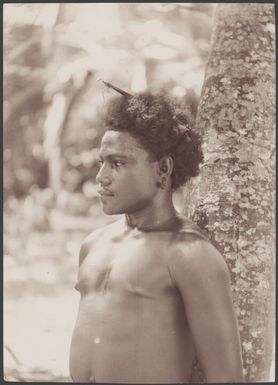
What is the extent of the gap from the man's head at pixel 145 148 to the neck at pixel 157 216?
4cm

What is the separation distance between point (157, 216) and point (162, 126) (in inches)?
12.3

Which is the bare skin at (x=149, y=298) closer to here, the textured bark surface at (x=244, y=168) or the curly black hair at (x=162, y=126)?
the curly black hair at (x=162, y=126)

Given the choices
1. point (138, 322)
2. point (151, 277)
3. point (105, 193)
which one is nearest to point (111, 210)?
point (105, 193)

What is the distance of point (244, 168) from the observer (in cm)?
211

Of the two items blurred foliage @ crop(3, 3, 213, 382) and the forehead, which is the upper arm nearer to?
the forehead

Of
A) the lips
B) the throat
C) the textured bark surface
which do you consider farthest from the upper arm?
the lips

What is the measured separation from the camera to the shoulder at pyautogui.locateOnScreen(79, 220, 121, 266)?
208 centimetres

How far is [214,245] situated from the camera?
204cm

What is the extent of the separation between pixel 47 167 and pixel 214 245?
725mm

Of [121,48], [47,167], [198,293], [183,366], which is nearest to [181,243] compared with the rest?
[198,293]

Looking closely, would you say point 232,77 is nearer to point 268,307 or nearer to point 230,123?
point 230,123

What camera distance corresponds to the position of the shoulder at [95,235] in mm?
2084

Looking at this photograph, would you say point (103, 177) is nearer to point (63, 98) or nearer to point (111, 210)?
point (111, 210)

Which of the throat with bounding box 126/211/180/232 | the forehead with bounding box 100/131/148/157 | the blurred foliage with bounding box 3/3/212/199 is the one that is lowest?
the throat with bounding box 126/211/180/232
